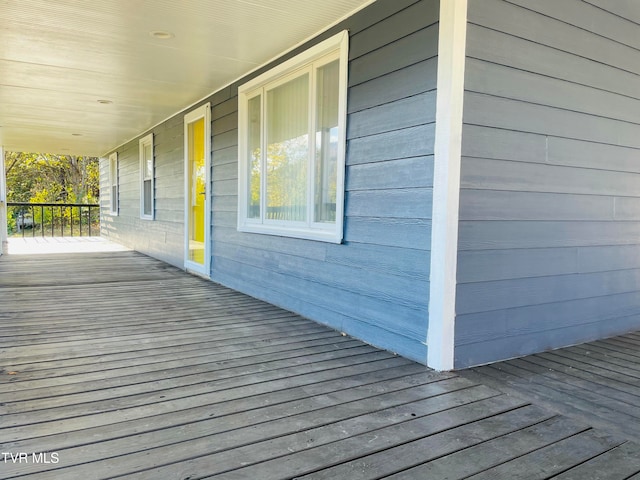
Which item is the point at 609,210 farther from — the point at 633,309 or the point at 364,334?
the point at 364,334

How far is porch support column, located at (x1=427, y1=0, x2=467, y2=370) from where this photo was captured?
2.24m

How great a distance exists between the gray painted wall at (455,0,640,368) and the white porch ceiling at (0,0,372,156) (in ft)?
3.53

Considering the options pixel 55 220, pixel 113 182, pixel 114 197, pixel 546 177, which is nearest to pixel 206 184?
pixel 546 177

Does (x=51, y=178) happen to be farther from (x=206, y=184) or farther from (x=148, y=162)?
(x=206, y=184)

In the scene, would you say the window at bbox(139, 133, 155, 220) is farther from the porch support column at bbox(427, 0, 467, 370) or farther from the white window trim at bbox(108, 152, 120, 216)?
the porch support column at bbox(427, 0, 467, 370)

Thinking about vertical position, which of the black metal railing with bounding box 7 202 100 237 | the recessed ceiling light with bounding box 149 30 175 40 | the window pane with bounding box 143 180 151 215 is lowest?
the black metal railing with bounding box 7 202 100 237

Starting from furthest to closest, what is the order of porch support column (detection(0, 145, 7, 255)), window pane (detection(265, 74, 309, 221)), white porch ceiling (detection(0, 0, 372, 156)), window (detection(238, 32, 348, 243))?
porch support column (detection(0, 145, 7, 255)) < window pane (detection(265, 74, 309, 221)) < window (detection(238, 32, 348, 243)) < white porch ceiling (detection(0, 0, 372, 156))

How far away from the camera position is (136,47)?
3.58m

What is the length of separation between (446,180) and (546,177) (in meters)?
0.78

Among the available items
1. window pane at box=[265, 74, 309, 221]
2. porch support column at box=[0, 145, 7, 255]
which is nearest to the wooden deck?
window pane at box=[265, 74, 309, 221]

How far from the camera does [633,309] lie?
3246 millimetres

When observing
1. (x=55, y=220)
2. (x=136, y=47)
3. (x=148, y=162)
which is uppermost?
(x=136, y=47)

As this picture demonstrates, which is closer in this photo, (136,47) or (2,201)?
(136,47)

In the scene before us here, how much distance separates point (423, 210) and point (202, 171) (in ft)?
12.1
